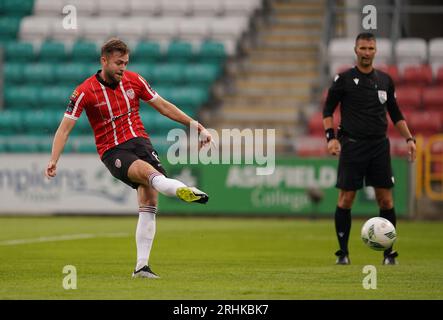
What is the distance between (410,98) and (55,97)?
8455 millimetres

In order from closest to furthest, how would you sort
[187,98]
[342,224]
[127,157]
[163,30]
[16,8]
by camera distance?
[127,157] → [342,224] → [187,98] → [163,30] → [16,8]

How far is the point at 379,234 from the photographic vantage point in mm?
10266

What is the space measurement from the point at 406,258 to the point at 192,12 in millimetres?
17009

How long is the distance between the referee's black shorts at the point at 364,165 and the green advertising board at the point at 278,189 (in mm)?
9374

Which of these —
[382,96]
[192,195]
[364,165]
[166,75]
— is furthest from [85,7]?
[192,195]

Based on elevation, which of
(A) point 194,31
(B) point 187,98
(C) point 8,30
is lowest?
(B) point 187,98

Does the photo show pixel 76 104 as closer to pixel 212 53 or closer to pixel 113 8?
pixel 212 53

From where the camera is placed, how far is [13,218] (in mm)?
20453

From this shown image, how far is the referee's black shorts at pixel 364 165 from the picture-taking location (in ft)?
35.9

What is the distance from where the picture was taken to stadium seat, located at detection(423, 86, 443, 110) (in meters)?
23.2

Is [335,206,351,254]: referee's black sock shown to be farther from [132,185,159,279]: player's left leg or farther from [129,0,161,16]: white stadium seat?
[129,0,161,16]: white stadium seat

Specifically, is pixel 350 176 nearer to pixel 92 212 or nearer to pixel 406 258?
pixel 406 258

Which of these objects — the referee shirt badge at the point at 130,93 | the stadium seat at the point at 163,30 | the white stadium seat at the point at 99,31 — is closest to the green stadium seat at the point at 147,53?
the stadium seat at the point at 163,30

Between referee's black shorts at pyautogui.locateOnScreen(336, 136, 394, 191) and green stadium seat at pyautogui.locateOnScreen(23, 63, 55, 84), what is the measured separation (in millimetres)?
16211
